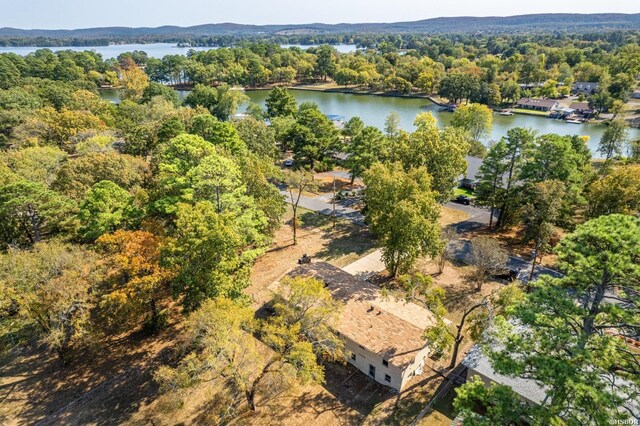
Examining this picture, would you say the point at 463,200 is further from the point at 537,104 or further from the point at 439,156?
the point at 537,104

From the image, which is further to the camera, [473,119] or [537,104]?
[537,104]

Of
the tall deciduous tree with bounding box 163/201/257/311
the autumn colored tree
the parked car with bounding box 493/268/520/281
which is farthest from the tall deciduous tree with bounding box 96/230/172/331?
the autumn colored tree

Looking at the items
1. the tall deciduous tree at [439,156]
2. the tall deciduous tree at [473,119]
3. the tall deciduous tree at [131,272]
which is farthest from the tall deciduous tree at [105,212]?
the tall deciduous tree at [473,119]

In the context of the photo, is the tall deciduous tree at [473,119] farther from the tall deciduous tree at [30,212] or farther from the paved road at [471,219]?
the tall deciduous tree at [30,212]

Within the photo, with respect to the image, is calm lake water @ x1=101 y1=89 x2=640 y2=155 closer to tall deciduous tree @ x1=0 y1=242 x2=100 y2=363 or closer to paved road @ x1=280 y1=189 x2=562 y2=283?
paved road @ x1=280 y1=189 x2=562 y2=283

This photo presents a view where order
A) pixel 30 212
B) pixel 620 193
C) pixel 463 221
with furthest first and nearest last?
pixel 463 221, pixel 620 193, pixel 30 212

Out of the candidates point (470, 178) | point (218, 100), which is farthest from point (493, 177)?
point (218, 100)

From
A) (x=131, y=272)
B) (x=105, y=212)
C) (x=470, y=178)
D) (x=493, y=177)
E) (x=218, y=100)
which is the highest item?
(x=218, y=100)
